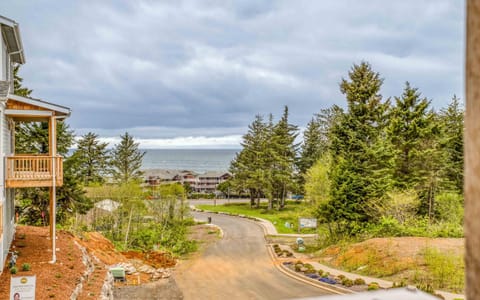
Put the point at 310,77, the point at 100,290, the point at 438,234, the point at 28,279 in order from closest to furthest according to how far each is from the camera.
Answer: the point at 28,279 → the point at 100,290 → the point at 438,234 → the point at 310,77

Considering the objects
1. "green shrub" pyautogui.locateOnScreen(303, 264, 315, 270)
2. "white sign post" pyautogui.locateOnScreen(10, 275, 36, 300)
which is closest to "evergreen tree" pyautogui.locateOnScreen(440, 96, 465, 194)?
→ "green shrub" pyautogui.locateOnScreen(303, 264, 315, 270)

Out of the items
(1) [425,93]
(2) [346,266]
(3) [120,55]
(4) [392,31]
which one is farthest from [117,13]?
(1) [425,93]

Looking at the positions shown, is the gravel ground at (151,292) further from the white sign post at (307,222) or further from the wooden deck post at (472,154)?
the wooden deck post at (472,154)

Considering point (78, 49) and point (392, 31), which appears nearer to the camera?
point (392, 31)

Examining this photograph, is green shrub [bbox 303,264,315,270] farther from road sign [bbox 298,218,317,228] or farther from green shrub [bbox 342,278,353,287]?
road sign [bbox 298,218,317,228]

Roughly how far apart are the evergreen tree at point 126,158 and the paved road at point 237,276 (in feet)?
69.2

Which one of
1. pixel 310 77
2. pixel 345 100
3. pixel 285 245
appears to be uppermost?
pixel 310 77

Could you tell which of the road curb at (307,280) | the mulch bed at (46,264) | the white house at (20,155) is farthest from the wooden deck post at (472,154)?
the road curb at (307,280)

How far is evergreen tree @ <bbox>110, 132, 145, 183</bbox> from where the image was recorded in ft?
140

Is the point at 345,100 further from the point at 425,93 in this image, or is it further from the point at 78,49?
the point at 78,49

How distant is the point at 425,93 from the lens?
25.0m

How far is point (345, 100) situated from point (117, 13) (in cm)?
1339

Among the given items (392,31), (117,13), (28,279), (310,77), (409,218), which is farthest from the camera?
(310,77)

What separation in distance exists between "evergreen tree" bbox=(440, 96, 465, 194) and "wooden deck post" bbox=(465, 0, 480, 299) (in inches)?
998
